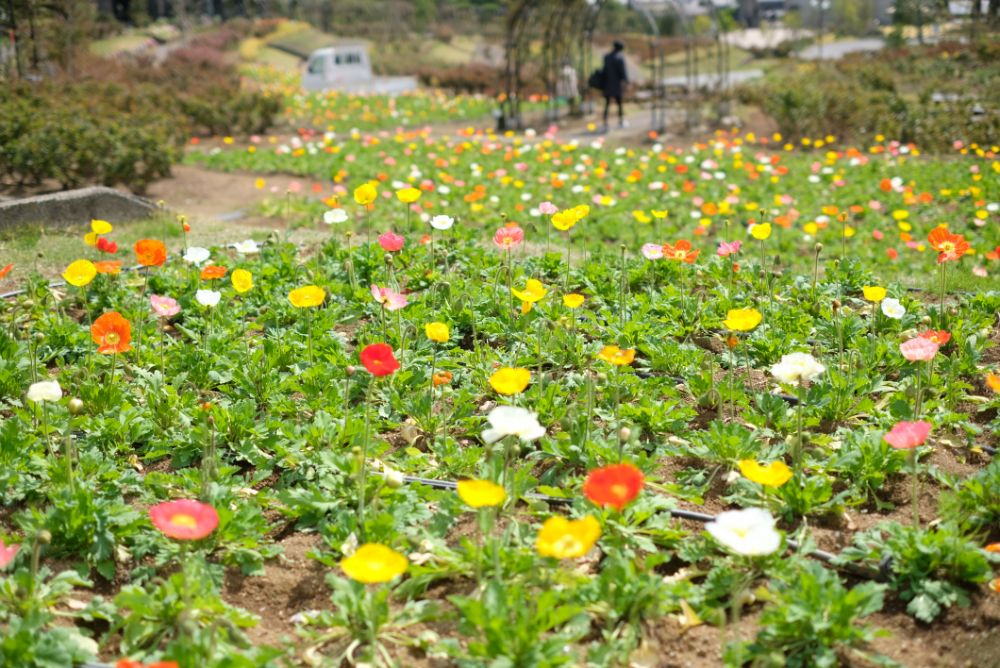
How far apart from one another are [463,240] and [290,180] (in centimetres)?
653

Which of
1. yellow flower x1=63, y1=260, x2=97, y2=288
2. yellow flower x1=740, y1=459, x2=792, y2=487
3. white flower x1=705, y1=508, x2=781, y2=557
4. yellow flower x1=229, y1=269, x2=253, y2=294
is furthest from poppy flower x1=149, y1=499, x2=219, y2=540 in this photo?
yellow flower x1=229, y1=269, x2=253, y2=294

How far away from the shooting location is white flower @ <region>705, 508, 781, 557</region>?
6.95 ft

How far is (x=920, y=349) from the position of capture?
9.75 ft

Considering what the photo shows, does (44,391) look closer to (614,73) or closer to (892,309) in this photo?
(892,309)

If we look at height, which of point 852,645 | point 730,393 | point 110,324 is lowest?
point 852,645

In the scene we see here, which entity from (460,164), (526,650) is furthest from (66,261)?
(460,164)

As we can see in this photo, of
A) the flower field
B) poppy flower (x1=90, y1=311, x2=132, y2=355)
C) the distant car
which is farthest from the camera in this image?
the distant car

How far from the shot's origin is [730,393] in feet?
11.8

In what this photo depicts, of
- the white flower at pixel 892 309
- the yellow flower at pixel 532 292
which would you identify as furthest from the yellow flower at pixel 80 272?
the white flower at pixel 892 309

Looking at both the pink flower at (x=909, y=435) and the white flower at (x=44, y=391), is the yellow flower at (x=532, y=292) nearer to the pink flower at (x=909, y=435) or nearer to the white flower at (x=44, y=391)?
the pink flower at (x=909, y=435)

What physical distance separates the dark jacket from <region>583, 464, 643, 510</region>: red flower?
14.5 meters

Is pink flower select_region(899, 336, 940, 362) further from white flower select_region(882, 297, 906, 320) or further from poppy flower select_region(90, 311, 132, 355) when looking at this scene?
poppy flower select_region(90, 311, 132, 355)

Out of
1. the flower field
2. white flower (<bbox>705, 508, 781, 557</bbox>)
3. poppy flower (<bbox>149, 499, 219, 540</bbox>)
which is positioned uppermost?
poppy flower (<bbox>149, 499, 219, 540</bbox>)

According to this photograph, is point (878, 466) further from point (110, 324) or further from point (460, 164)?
point (460, 164)
